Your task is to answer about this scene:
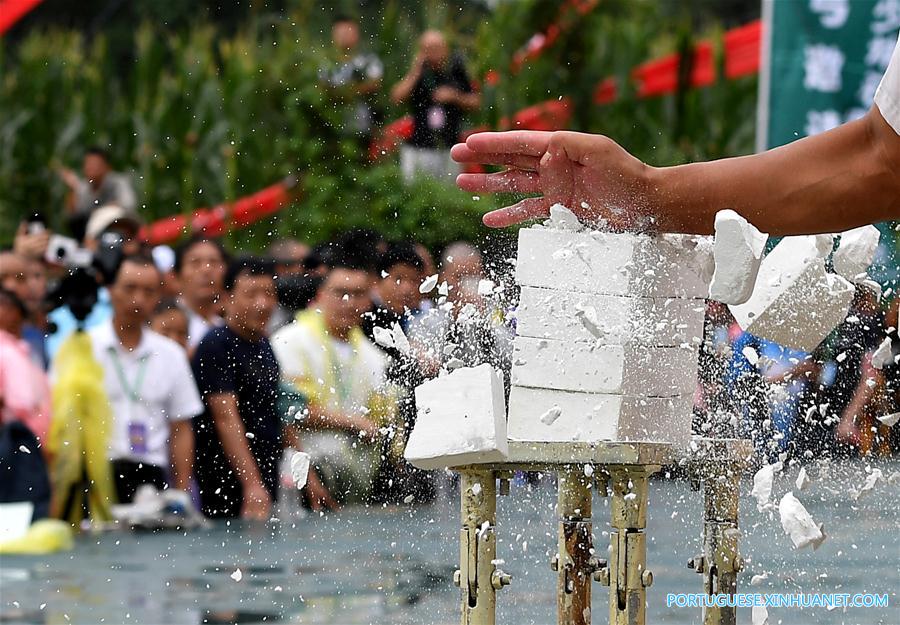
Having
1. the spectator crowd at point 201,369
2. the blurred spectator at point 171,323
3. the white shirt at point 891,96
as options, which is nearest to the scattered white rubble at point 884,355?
the white shirt at point 891,96

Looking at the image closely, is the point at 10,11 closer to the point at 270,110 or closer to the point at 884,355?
the point at 270,110

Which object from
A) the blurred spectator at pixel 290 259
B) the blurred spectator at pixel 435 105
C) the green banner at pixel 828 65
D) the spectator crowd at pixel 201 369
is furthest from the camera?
the blurred spectator at pixel 435 105

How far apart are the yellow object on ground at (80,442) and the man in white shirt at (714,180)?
4.49m

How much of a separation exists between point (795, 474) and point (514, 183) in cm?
116

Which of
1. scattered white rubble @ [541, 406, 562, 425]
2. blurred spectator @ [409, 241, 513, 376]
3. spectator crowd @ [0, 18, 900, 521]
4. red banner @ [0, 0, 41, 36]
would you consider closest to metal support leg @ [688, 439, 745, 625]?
scattered white rubble @ [541, 406, 562, 425]

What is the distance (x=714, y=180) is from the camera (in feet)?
10.6

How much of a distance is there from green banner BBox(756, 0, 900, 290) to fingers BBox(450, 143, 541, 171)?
556cm

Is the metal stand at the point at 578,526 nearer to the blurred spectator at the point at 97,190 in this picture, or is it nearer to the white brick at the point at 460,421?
Answer: the white brick at the point at 460,421

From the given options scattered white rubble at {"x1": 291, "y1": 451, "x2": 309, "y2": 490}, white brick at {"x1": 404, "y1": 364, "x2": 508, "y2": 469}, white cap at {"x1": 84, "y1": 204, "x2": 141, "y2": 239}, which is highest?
white cap at {"x1": 84, "y1": 204, "x2": 141, "y2": 239}

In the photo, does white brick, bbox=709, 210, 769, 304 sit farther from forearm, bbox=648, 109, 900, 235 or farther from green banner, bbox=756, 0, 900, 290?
green banner, bbox=756, 0, 900, 290

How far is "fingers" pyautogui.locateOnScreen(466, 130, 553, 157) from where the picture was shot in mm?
3396

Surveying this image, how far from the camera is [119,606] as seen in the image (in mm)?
5590

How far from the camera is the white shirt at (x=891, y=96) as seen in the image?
275 centimetres

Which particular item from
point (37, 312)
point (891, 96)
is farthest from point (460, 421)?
point (37, 312)
